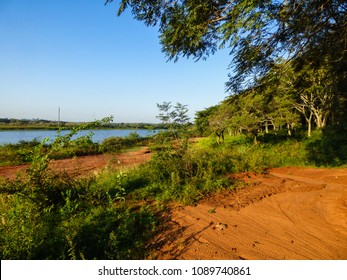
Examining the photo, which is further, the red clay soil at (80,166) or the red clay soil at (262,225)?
the red clay soil at (80,166)

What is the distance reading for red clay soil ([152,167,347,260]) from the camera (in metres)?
3.43

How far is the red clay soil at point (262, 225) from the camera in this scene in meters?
3.43

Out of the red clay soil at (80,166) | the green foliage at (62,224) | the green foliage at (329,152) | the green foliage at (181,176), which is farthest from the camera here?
the red clay soil at (80,166)

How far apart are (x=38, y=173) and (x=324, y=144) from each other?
16.9 metres

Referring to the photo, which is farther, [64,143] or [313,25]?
[64,143]

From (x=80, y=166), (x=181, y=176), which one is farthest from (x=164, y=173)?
(x=80, y=166)

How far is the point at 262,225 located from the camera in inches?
170

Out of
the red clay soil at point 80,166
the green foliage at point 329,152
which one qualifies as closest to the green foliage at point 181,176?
the red clay soil at point 80,166

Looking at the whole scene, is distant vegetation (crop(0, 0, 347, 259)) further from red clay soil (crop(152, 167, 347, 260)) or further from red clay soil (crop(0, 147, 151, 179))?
red clay soil (crop(0, 147, 151, 179))

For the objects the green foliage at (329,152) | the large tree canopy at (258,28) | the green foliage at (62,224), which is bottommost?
the green foliage at (62,224)

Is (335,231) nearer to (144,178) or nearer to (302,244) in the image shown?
(302,244)

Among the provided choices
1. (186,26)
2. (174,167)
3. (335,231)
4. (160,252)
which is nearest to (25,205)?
(160,252)

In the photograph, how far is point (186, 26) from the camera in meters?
3.58

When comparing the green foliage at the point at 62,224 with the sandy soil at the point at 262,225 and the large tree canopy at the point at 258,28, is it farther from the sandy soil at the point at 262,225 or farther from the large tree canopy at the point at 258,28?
the large tree canopy at the point at 258,28
